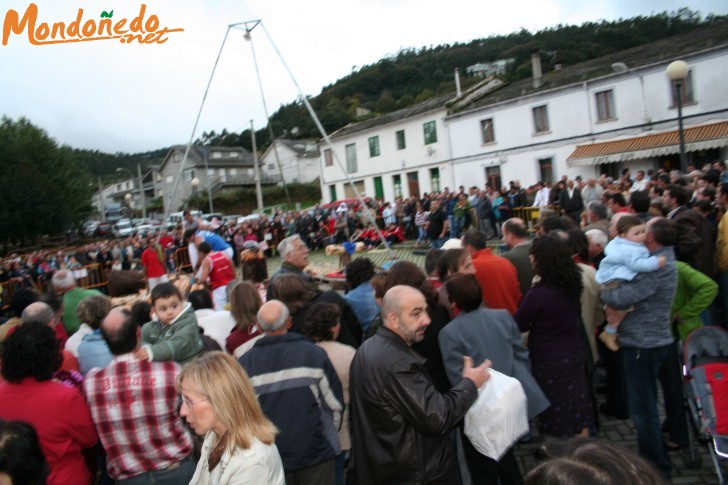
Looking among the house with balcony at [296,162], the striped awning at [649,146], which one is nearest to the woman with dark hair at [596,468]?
the striped awning at [649,146]

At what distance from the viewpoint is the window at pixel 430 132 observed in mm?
34219

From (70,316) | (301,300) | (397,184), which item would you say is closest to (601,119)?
(397,184)

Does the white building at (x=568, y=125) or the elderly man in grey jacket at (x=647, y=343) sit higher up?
the white building at (x=568, y=125)

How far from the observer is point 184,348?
3.71m

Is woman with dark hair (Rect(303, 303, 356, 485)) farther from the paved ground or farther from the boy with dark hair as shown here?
the paved ground

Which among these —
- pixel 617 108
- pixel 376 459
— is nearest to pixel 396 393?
pixel 376 459

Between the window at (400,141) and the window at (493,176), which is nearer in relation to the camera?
the window at (493,176)

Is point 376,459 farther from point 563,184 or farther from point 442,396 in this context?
point 563,184

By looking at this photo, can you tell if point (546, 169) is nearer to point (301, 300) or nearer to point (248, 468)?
point (301, 300)

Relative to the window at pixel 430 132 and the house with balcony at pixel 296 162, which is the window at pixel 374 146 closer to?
the window at pixel 430 132

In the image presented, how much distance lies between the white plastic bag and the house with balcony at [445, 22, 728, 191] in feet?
75.8

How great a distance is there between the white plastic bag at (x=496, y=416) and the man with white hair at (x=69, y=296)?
185 inches

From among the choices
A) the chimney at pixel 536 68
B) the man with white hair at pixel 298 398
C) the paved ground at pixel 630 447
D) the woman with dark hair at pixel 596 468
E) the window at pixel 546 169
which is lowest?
the paved ground at pixel 630 447

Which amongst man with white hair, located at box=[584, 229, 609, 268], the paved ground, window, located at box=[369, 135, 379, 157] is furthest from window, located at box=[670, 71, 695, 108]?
the paved ground
